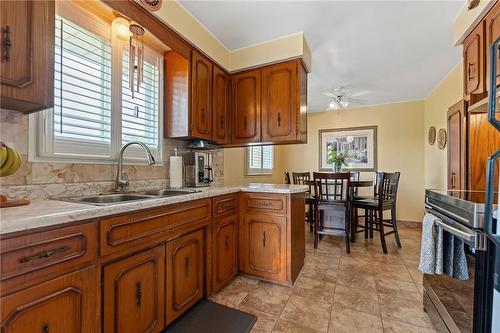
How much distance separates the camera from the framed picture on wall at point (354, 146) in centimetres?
468

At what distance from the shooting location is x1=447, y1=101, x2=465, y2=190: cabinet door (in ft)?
7.02

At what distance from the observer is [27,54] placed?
3.21 feet

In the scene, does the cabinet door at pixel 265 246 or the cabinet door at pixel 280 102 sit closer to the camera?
the cabinet door at pixel 265 246

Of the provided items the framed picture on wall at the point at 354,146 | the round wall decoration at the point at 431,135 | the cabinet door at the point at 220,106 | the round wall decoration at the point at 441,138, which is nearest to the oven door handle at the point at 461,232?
the cabinet door at the point at 220,106

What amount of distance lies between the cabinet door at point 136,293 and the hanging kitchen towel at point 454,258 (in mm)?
1593

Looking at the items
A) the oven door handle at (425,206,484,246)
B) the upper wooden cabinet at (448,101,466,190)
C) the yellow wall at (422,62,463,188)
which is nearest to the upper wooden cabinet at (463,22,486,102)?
the upper wooden cabinet at (448,101,466,190)

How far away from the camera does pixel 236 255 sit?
2.17 metres

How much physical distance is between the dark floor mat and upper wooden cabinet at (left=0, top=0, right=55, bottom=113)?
1.52 meters

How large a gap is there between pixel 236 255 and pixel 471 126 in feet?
8.24

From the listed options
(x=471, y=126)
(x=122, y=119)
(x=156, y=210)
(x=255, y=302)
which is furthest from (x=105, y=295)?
(x=471, y=126)

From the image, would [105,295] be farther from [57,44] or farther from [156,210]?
[57,44]

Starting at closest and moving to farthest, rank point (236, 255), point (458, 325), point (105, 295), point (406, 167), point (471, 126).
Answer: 1. point (105, 295)
2. point (458, 325)
3. point (471, 126)
4. point (236, 255)
5. point (406, 167)

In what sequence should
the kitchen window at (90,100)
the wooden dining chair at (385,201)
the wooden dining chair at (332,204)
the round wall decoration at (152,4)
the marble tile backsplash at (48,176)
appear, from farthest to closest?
1. the wooden dining chair at (385,201)
2. the wooden dining chair at (332,204)
3. the round wall decoration at (152,4)
4. the kitchen window at (90,100)
5. the marble tile backsplash at (48,176)

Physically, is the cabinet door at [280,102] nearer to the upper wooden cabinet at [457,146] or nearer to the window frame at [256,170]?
the window frame at [256,170]
